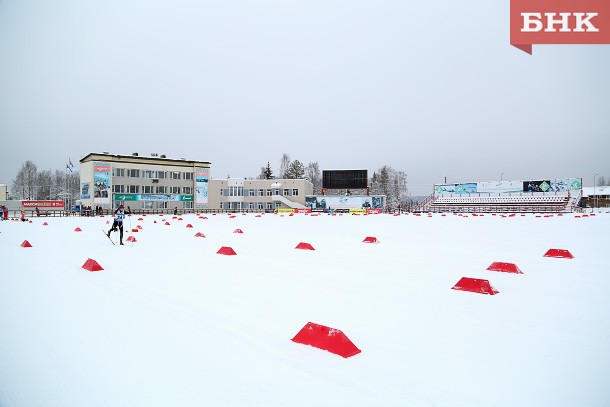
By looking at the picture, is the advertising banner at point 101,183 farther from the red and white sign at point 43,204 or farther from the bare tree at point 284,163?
the bare tree at point 284,163

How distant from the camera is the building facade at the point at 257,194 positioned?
63.7 metres

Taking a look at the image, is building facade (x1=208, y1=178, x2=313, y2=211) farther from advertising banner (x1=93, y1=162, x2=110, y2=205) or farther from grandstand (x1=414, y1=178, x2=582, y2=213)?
grandstand (x1=414, y1=178, x2=582, y2=213)

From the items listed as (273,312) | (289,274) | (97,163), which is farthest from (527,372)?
(97,163)

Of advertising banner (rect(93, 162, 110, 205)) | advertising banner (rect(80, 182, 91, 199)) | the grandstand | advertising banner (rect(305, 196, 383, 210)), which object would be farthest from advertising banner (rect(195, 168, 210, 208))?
the grandstand

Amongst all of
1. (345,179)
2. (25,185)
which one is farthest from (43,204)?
(25,185)

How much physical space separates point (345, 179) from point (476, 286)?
2267 inches

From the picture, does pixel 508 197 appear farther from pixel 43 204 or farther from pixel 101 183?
pixel 43 204

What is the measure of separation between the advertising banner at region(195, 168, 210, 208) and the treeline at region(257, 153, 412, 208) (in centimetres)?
2252

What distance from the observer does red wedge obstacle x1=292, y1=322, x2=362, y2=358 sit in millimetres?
3059

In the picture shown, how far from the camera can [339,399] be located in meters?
2.32

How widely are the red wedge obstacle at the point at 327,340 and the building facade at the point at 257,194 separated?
60553 millimetres

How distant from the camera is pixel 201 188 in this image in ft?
196

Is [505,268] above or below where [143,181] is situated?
below

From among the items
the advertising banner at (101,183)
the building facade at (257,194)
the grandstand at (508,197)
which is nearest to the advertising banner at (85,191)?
the advertising banner at (101,183)
